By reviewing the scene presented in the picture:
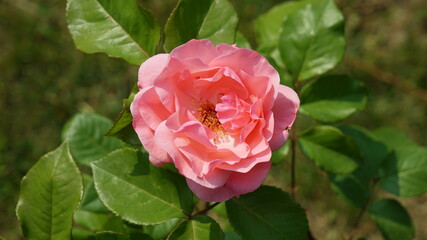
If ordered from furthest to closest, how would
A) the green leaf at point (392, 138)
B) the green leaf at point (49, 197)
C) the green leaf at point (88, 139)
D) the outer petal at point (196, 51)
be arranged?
1. the green leaf at point (392, 138)
2. the green leaf at point (88, 139)
3. the green leaf at point (49, 197)
4. the outer petal at point (196, 51)

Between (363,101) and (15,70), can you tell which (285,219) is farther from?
(15,70)

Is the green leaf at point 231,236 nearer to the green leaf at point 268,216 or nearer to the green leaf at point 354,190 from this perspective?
the green leaf at point 268,216

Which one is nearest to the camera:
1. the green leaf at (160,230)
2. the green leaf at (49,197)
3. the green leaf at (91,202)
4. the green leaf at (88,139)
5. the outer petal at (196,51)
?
the outer petal at (196,51)

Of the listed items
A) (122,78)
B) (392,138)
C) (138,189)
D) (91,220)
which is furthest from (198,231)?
(122,78)

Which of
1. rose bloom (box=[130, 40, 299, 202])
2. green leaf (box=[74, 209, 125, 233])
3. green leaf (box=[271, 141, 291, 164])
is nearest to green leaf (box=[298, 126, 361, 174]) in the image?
green leaf (box=[271, 141, 291, 164])

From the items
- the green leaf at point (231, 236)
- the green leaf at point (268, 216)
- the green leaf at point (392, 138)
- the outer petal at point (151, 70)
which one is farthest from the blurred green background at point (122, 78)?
the outer petal at point (151, 70)

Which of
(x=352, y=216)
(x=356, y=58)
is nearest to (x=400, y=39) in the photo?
(x=356, y=58)
